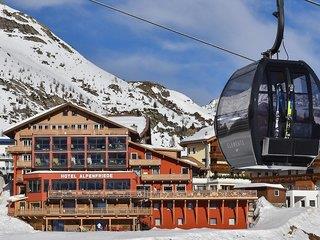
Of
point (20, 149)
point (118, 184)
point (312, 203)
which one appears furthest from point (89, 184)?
point (312, 203)

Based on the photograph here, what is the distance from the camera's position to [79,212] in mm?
60031

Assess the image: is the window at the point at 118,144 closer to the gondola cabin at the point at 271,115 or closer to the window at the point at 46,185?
the window at the point at 46,185

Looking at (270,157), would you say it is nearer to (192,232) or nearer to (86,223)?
(192,232)

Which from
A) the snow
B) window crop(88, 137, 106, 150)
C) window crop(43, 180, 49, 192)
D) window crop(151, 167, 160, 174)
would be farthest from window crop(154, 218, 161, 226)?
window crop(43, 180, 49, 192)

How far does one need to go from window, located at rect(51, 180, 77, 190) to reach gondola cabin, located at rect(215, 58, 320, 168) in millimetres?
51540

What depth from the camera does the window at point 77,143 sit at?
66500 millimetres

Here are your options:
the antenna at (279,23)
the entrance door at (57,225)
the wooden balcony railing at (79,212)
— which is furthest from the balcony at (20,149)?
the antenna at (279,23)

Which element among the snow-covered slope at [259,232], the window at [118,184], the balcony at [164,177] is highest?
the balcony at [164,177]

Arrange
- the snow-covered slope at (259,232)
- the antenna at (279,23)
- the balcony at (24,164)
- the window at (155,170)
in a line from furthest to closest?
the balcony at (24,164) < the window at (155,170) < the snow-covered slope at (259,232) < the antenna at (279,23)

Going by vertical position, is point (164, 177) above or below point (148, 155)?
below

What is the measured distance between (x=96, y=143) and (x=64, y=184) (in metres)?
5.39

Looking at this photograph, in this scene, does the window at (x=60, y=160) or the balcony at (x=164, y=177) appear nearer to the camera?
the balcony at (x=164, y=177)

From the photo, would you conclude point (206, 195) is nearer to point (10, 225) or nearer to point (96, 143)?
point (96, 143)

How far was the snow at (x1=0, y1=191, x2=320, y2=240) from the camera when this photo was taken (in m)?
49.6
